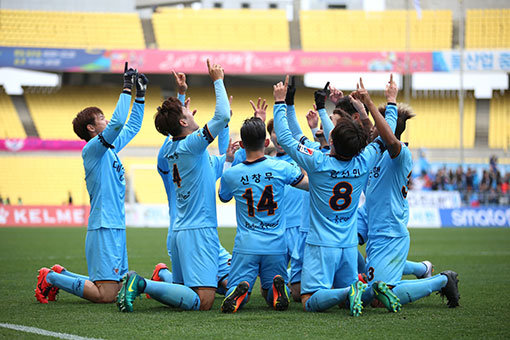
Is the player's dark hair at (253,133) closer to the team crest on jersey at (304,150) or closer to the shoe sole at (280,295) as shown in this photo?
the team crest on jersey at (304,150)

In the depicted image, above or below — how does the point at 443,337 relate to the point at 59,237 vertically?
above

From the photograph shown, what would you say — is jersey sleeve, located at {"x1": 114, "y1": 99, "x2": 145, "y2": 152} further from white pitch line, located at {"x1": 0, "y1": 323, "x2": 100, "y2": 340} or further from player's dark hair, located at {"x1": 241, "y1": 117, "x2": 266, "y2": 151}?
white pitch line, located at {"x1": 0, "y1": 323, "x2": 100, "y2": 340}

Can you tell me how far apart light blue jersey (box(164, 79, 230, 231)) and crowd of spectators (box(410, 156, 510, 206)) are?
70.2 ft

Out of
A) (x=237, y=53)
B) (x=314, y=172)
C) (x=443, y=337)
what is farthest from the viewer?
(x=237, y=53)

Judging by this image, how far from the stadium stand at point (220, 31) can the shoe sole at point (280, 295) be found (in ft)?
105

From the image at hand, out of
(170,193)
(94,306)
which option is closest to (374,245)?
(170,193)

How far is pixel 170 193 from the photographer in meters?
7.12

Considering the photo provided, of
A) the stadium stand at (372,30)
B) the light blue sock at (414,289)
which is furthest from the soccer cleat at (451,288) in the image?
the stadium stand at (372,30)

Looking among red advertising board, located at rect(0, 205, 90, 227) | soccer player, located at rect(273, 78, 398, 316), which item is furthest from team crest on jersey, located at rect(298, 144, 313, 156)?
red advertising board, located at rect(0, 205, 90, 227)

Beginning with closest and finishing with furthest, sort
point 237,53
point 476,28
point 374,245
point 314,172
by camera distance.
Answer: point 314,172 → point 374,245 → point 237,53 → point 476,28

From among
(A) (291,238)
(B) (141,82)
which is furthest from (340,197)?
(B) (141,82)

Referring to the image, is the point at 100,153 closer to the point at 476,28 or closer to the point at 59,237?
the point at 59,237

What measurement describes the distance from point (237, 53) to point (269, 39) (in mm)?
3950

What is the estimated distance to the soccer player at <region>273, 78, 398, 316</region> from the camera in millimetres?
5770
